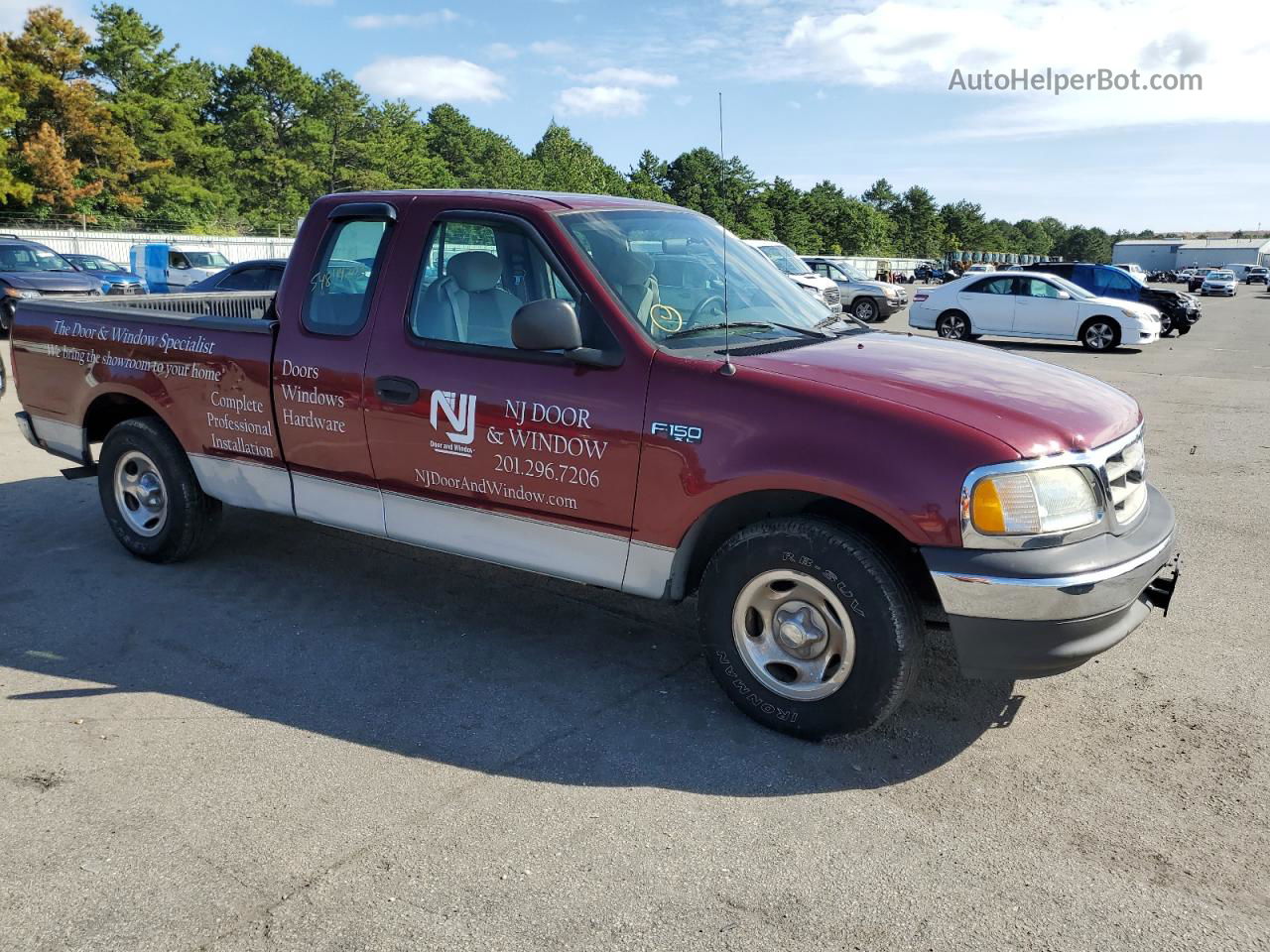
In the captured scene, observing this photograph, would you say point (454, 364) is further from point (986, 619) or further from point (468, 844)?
point (986, 619)

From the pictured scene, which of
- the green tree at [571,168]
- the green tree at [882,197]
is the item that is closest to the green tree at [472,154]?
the green tree at [571,168]

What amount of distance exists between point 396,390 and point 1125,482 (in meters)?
2.94

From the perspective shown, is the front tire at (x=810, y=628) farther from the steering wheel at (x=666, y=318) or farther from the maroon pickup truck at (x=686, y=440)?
the steering wheel at (x=666, y=318)

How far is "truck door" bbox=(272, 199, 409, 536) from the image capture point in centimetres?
455

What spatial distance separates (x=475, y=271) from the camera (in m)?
4.37

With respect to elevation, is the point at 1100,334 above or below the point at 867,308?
above

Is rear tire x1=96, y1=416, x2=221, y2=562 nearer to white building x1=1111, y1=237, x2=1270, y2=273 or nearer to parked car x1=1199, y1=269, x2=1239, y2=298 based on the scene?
parked car x1=1199, y1=269, x2=1239, y2=298

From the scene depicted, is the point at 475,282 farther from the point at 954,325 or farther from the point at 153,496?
the point at 954,325

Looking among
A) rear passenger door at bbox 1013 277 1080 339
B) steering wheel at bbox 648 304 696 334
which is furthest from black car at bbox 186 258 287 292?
rear passenger door at bbox 1013 277 1080 339

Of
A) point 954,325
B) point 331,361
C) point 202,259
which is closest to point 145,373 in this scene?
point 331,361

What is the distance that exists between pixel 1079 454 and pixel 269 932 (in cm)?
286

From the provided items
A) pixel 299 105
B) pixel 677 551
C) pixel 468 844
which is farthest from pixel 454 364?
pixel 299 105

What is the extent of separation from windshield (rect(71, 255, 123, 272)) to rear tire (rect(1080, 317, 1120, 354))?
21936mm

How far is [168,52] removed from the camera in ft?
187
